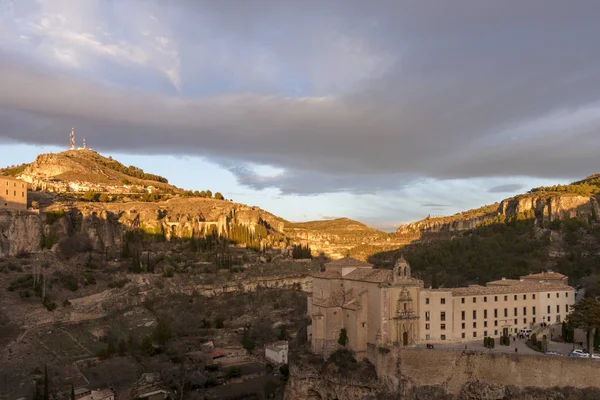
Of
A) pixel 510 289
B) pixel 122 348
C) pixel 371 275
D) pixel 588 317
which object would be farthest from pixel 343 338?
pixel 122 348

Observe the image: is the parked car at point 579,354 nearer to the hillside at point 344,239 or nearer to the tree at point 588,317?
the tree at point 588,317

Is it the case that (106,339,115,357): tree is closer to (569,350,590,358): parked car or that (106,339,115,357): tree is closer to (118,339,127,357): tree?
(118,339,127,357): tree

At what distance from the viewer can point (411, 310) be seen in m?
36.2

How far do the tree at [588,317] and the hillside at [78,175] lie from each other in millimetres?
85858

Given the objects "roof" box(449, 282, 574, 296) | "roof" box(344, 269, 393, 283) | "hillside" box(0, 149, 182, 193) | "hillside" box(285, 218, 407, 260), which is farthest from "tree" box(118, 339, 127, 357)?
"hillside" box(0, 149, 182, 193)

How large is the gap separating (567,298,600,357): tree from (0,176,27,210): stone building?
59.2 m

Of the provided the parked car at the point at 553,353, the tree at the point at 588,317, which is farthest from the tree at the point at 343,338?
the tree at the point at 588,317

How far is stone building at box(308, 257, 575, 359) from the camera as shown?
36.0 metres

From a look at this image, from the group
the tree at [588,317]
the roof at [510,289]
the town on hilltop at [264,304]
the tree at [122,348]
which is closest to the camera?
the tree at [588,317]

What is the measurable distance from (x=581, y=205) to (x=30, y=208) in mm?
85088

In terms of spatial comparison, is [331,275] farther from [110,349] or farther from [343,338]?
[110,349]

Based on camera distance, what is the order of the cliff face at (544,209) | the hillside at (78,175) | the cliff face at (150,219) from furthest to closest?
the hillside at (78,175)
the cliff face at (544,209)
the cliff face at (150,219)

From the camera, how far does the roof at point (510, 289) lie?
38156mm

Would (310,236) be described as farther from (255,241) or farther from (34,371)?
(34,371)
